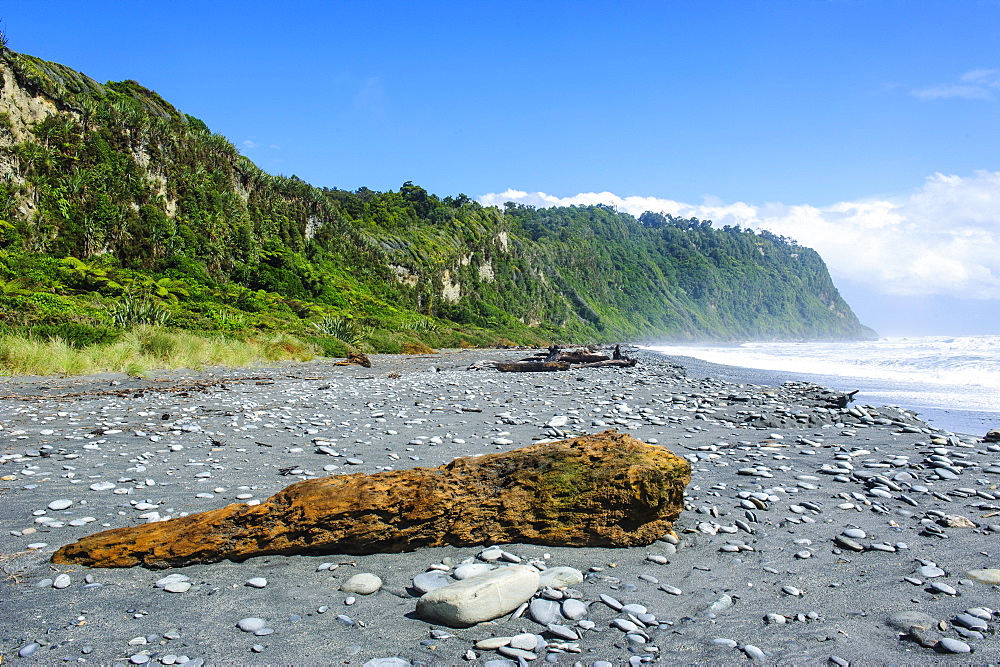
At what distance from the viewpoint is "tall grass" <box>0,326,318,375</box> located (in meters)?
12.7

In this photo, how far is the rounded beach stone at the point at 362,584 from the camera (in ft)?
10.3

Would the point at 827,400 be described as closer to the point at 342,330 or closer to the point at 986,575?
the point at 986,575

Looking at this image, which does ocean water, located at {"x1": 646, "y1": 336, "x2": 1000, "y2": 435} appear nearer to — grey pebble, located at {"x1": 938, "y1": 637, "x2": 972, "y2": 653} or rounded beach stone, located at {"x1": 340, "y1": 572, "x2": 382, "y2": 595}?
grey pebble, located at {"x1": 938, "y1": 637, "x2": 972, "y2": 653}

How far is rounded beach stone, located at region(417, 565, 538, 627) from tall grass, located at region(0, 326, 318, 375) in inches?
531

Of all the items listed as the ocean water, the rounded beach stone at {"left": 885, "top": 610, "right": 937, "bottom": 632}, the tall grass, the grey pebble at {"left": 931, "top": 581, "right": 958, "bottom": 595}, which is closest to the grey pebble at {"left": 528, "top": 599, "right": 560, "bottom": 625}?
the rounded beach stone at {"left": 885, "top": 610, "right": 937, "bottom": 632}

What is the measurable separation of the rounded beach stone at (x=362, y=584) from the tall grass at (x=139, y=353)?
1284 centimetres

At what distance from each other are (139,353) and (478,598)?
1601cm

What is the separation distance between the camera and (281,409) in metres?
9.00

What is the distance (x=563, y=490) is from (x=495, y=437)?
3.42 metres

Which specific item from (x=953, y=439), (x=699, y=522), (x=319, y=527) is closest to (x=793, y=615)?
(x=699, y=522)

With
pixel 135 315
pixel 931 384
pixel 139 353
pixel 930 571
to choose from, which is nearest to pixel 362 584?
pixel 930 571

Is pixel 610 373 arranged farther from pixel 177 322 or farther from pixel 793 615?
pixel 177 322

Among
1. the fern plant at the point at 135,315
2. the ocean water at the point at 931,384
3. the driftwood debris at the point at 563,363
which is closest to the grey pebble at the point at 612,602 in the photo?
the ocean water at the point at 931,384

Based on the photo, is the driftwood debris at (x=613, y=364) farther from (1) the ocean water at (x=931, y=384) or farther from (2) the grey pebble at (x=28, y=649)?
(2) the grey pebble at (x=28, y=649)
